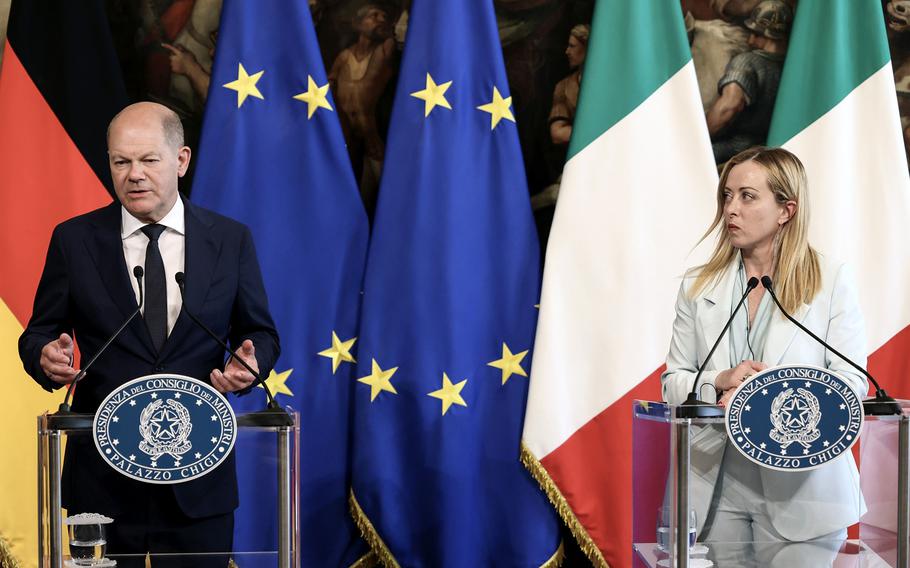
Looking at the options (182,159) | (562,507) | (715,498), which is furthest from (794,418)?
(562,507)

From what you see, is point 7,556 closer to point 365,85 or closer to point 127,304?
point 127,304

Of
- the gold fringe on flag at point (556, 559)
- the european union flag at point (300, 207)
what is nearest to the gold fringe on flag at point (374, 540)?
the european union flag at point (300, 207)

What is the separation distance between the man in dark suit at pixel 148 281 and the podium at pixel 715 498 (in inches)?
33.9

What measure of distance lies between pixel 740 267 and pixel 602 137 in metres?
1.30

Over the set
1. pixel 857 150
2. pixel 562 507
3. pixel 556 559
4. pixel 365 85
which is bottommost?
pixel 556 559

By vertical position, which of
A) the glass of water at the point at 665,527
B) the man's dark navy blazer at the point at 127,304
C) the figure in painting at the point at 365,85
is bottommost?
the glass of water at the point at 665,527

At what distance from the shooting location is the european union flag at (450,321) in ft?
11.5

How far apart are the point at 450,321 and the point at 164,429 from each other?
189 cm

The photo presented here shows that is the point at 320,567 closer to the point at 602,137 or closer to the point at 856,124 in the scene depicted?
the point at 602,137

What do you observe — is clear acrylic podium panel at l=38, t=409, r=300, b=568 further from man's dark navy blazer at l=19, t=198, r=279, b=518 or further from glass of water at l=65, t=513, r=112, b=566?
man's dark navy blazer at l=19, t=198, r=279, b=518

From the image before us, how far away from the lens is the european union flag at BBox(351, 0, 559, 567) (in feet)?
11.5

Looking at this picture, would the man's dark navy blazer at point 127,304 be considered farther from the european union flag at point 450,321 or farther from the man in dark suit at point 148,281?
the european union flag at point 450,321

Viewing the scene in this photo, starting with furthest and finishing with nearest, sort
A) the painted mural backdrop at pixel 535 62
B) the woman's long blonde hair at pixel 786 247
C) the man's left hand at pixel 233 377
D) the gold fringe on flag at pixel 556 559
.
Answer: the painted mural backdrop at pixel 535 62, the gold fringe on flag at pixel 556 559, the woman's long blonde hair at pixel 786 247, the man's left hand at pixel 233 377

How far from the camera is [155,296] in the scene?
2.29 meters
